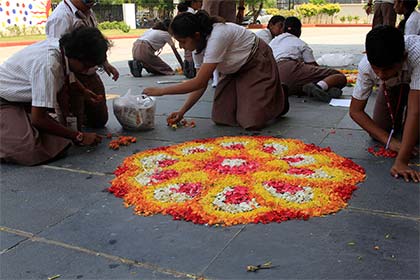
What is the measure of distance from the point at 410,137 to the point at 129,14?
28.4 meters

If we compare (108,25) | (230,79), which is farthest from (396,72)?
(108,25)

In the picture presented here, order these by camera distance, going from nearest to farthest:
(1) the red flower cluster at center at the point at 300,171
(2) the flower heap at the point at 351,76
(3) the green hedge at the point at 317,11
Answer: (1) the red flower cluster at center at the point at 300,171, (2) the flower heap at the point at 351,76, (3) the green hedge at the point at 317,11

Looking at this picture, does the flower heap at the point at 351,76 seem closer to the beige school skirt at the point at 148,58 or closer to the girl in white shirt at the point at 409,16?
the girl in white shirt at the point at 409,16

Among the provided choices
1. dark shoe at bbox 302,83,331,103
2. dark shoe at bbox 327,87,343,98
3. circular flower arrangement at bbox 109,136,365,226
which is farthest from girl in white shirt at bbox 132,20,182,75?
circular flower arrangement at bbox 109,136,365,226

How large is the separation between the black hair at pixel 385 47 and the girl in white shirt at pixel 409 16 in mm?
3206

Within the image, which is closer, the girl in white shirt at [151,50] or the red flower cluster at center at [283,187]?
the red flower cluster at center at [283,187]

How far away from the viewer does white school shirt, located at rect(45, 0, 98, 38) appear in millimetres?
4094

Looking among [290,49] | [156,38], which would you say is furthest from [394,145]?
[156,38]

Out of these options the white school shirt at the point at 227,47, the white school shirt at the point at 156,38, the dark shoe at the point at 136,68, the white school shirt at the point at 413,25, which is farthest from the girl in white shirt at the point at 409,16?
the dark shoe at the point at 136,68

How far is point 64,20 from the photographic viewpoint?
13.4 feet

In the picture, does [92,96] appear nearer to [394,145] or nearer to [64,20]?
[64,20]

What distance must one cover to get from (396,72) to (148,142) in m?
2.09

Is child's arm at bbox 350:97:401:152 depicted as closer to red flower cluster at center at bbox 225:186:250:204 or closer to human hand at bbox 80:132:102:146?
red flower cluster at center at bbox 225:186:250:204

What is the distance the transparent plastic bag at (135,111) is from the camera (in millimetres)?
4336
